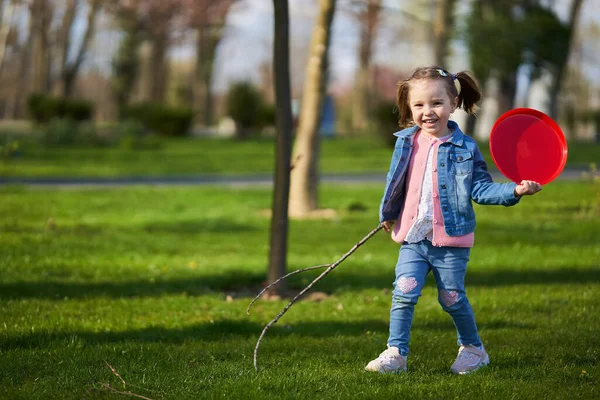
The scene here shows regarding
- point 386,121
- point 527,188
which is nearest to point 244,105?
point 386,121

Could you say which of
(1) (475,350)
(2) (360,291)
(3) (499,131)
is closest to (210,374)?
(1) (475,350)

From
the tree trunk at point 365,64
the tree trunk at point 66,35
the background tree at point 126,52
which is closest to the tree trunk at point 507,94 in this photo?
the tree trunk at point 365,64

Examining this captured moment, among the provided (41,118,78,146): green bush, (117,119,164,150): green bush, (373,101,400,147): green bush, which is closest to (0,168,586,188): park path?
(117,119,164,150): green bush

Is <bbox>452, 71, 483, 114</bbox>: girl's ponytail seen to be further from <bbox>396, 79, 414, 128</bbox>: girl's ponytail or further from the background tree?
the background tree

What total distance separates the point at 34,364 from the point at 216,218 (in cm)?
726

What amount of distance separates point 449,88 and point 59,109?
1023 inches

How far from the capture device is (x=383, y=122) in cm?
2708

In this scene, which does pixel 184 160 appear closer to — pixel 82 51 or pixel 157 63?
pixel 82 51

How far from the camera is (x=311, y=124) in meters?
11.7

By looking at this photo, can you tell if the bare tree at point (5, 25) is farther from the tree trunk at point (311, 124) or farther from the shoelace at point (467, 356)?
the shoelace at point (467, 356)

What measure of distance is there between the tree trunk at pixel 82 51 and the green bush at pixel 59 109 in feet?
13.3

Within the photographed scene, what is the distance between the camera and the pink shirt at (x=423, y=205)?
14.5 ft

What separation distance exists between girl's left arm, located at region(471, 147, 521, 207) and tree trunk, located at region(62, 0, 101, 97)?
29.6 meters

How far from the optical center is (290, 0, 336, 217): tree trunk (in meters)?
A: 11.7
